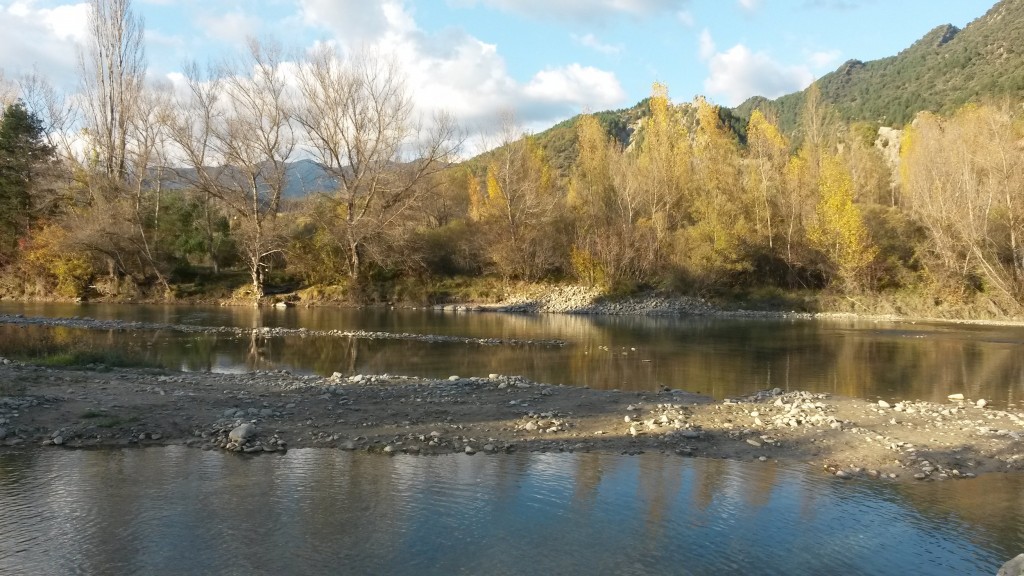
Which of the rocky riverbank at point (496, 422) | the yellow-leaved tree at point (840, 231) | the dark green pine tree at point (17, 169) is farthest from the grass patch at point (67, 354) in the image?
the yellow-leaved tree at point (840, 231)

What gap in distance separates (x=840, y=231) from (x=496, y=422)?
126 feet

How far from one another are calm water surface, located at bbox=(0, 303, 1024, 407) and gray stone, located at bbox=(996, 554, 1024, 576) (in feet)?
29.1

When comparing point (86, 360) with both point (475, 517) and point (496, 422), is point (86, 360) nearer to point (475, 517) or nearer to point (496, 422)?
point (496, 422)

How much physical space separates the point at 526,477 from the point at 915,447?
6.49 metres

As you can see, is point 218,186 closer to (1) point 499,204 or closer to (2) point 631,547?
(1) point 499,204

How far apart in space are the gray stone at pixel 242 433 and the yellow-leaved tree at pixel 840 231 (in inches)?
1616

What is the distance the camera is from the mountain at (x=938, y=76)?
9231 cm

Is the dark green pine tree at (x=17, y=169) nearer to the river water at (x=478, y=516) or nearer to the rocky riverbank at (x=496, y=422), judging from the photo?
the rocky riverbank at (x=496, y=422)

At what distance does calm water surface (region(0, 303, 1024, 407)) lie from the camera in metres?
16.7

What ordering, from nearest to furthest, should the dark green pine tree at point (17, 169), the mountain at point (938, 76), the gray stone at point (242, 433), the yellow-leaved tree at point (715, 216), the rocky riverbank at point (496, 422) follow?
the gray stone at point (242, 433)
the rocky riverbank at point (496, 422)
the dark green pine tree at point (17, 169)
the yellow-leaved tree at point (715, 216)
the mountain at point (938, 76)

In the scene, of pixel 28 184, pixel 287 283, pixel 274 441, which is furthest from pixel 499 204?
pixel 274 441

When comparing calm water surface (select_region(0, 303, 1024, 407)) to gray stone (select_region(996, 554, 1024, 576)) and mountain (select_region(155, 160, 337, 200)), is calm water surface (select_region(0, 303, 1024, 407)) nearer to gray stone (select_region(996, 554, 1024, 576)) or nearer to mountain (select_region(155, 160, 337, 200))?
gray stone (select_region(996, 554, 1024, 576))

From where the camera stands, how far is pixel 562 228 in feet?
155

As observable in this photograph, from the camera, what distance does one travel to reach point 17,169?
41.6 metres
